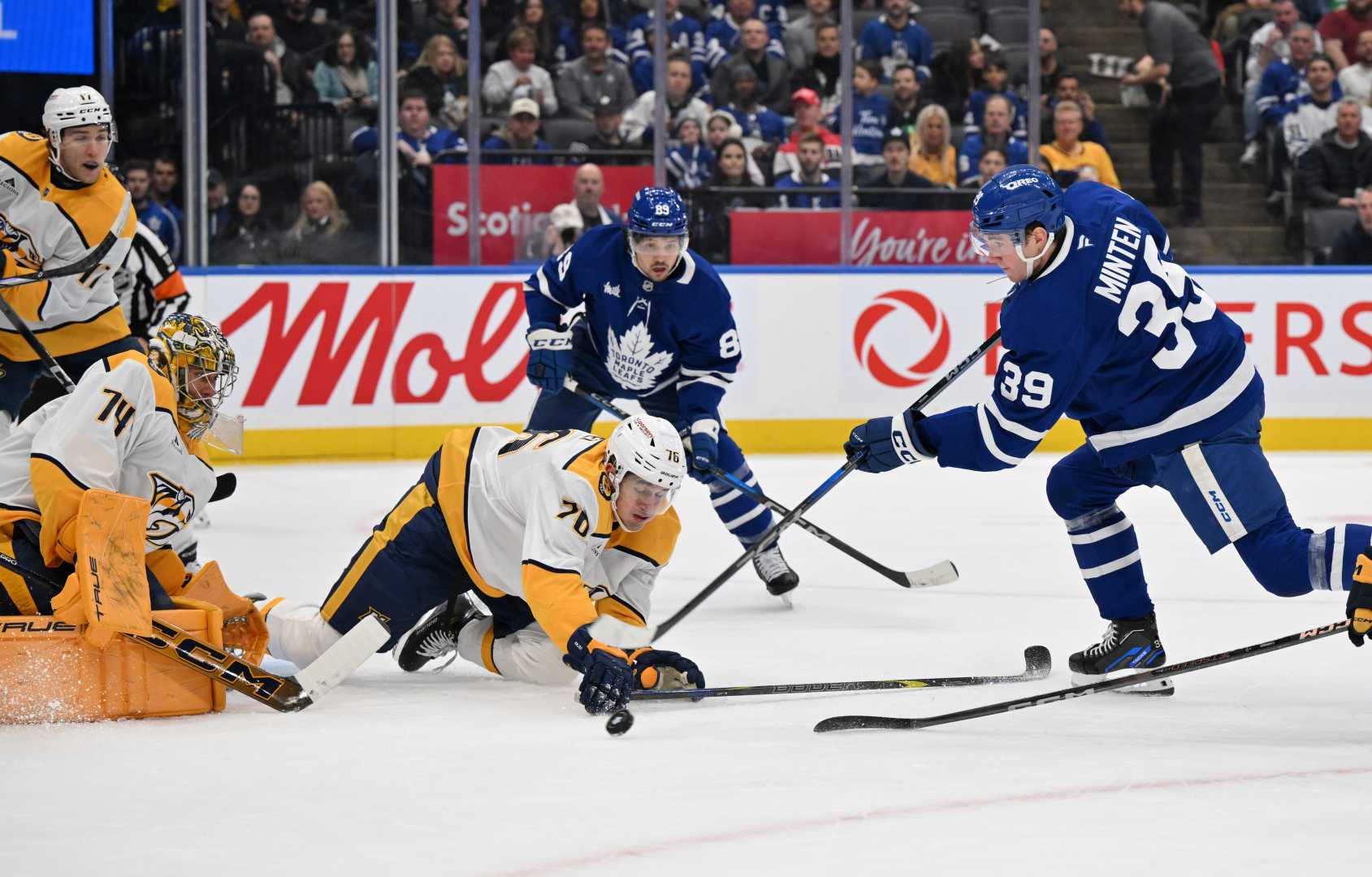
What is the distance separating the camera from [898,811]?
2545 mm

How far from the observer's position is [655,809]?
8.39 feet

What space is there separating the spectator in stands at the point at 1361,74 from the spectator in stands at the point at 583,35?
3.51m

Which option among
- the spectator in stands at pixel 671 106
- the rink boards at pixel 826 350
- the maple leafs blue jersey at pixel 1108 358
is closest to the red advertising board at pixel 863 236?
the rink boards at pixel 826 350

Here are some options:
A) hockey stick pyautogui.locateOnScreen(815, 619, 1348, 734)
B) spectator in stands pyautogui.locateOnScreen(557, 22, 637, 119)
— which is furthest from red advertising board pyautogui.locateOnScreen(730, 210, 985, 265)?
hockey stick pyautogui.locateOnScreen(815, 619, 1348, 734)

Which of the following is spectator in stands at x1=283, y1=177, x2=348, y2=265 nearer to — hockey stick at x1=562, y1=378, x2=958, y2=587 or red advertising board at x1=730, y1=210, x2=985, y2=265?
red advertising board at x1=730, y1=210, x2=985, y2=265

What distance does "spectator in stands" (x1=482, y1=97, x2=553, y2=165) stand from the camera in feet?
25.3

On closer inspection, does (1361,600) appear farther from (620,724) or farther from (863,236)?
(863,236)

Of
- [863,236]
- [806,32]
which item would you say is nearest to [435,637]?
[863,236]

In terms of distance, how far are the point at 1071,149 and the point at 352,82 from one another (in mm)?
3360

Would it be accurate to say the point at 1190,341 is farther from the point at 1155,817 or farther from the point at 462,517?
the point at 462,517

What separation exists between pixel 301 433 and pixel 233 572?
251cm

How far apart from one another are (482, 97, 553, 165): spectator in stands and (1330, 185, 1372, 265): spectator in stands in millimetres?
3647

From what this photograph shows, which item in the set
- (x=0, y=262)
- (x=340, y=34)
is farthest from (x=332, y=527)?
(x=340, y=34)

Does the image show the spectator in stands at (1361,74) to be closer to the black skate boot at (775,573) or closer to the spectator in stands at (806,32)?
the spectator in stands at (806,32)
